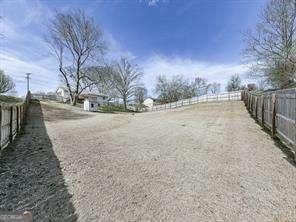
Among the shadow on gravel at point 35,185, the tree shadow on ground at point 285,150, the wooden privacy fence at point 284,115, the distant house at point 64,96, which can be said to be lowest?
the shadow on gravel at point 35,185

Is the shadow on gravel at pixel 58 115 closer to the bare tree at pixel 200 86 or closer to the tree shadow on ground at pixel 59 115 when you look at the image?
the tree shadow on ground at pixel 59 115

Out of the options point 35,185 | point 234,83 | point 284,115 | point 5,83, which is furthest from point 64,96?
point 35,185

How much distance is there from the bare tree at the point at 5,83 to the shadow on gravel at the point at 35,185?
51409 millimetres

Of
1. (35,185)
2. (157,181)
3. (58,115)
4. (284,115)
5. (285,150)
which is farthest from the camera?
(58,115)

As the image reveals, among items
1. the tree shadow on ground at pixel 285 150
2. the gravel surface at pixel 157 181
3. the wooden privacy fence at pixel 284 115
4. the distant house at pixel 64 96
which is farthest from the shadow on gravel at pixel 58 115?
the distant house at pixel 64 96

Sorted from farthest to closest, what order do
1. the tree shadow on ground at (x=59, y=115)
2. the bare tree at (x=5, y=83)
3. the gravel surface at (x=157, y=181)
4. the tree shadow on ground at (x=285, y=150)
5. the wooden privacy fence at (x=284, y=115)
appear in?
the bare tree at (x=5, y=83) < the tree shadow on ground at (x=59, y=115) < the wooden privacy fence at (x=284, y=115) < the tree shadow on ground at (x=285, y=150) < the gravel surface at (x=157, y=181)

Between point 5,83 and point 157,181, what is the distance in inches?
2364

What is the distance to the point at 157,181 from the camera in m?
4.21

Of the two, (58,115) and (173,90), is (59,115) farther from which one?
(173,90)

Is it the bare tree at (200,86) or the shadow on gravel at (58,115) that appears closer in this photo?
the shadow on gravel at (58,115)

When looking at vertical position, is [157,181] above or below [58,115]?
below

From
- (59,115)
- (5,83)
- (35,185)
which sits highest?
(5,83)

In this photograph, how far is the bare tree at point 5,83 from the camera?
169ft

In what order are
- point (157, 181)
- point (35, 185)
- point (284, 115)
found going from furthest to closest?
1. point (284, 115)
2. point (157, 181)
3. point (35, 185)
